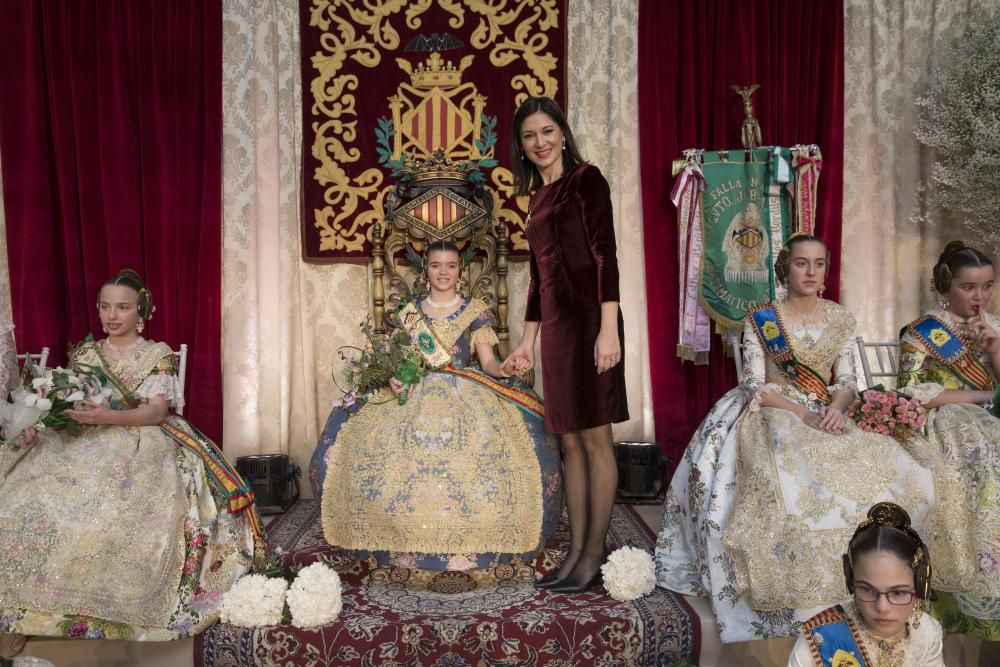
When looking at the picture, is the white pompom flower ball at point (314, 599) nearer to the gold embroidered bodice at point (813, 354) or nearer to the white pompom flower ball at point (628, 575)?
the white pompom flower ball at point (628, 575)

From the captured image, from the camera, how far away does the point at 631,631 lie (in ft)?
8.57

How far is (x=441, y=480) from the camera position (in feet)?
9.51

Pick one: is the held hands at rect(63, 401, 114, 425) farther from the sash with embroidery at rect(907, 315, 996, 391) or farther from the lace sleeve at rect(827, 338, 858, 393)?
the sash with embroidery at rect(907, 315, 996, 391)

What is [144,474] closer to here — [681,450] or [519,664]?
[519,664]

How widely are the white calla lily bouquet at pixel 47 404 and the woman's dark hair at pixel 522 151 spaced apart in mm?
1803

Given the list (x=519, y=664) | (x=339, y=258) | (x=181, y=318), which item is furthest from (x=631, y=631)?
(x=181, y=318)

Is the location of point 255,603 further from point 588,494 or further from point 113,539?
point 588,494

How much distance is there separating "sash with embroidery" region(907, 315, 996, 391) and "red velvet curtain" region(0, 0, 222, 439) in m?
3.71

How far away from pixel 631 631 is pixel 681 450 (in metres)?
2.09

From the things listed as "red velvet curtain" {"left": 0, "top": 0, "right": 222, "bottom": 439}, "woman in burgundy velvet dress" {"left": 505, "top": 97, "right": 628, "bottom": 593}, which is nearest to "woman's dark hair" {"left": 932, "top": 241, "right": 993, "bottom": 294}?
"woman in burgundy velvet dress" {"left": 505, "top": 97, "right": 628, "bottom": 593}

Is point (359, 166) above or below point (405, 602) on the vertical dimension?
above

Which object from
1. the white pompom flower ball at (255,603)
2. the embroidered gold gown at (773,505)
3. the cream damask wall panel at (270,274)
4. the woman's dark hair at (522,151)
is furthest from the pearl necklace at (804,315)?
the cream damask wall panel at (270,274)

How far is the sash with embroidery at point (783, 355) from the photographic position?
10.1ft

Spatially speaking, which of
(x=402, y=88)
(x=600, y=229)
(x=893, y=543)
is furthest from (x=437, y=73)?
(x=893, y=543)
